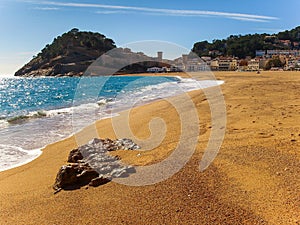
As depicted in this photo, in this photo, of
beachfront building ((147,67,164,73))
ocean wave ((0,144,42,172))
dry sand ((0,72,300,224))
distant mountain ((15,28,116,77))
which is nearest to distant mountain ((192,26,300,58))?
beachfront building ((147,67,164,73))

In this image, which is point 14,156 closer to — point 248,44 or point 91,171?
point 91,171

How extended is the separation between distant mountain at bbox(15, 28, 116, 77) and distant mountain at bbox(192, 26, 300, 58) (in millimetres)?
52959

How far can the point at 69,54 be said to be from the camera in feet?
410

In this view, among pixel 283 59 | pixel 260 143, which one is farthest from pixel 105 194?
pixel 283 59

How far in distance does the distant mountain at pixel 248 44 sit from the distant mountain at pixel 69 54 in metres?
53.0

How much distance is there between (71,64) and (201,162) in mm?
122814

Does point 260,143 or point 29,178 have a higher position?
point 260,143

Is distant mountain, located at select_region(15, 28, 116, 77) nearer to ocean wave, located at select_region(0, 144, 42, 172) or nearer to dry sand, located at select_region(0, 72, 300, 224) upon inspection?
ocean wave, located at select_region(0, 144, 42, 172)

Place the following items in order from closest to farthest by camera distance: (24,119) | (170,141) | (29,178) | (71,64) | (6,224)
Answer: (6,224)
(29,178)
(170,141)
(24,119)
(71,64)

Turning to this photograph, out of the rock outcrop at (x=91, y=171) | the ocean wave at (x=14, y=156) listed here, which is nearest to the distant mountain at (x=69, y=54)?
the ocean wave at (x=14, y=156)

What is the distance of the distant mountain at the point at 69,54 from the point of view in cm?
12062

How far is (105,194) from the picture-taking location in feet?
14.3

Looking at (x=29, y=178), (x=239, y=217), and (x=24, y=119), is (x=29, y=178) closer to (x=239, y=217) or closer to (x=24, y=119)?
(x=239, y=217)

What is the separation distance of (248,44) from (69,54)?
84.3m
